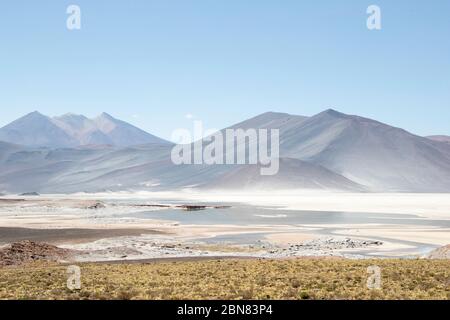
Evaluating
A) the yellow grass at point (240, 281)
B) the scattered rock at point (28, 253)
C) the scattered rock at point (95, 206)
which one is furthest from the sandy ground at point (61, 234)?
the scattered rock at point (95, 206)

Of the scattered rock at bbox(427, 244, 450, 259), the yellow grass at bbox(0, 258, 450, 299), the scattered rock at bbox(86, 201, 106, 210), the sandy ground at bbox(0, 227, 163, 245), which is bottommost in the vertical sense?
the scattered rock at bbox(86, 201, 106, 210)

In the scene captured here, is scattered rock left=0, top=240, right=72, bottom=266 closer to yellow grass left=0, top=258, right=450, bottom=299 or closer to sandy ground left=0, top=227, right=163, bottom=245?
yellow grass left=0, top=258, right=450, bottom=299

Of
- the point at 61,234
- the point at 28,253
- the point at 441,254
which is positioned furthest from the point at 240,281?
the point at 61,234

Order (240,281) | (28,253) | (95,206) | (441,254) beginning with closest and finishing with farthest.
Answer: (240,281), (441,254), (28,253), (95,206)

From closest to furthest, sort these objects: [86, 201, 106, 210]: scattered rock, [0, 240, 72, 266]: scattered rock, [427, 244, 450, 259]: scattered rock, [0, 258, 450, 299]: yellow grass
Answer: [0, 258, 450, 299]: yellow grass → [0, 240, 72, 266]: scattered rock → [427, 244, 450, 259]: scattered rock → [86, 201, 106, 210]: scattered rock

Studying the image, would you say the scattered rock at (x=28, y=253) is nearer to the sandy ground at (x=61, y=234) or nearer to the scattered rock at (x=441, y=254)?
the sandy ground at (x=61, y=234)

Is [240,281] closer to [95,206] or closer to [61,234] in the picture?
[61,234]

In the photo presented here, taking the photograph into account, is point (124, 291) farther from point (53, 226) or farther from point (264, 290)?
point (53, 226)

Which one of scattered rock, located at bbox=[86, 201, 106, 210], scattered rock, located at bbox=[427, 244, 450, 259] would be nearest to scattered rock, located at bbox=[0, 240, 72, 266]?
scattered rock, located at bbox=[427, 244, 450, 259]

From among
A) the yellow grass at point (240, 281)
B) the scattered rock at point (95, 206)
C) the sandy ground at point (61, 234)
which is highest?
the yellow grass at point (240, 281)

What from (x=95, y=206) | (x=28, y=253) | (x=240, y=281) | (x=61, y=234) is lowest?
(x=95, y=206)
